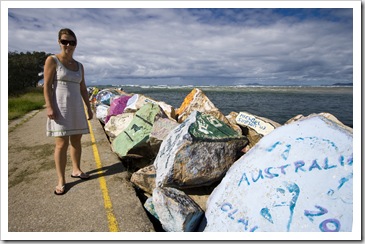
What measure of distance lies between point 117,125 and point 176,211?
338cm

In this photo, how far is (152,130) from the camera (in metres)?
3.79

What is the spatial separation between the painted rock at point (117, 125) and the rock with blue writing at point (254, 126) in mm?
2512

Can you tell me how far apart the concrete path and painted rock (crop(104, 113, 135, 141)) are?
0.64m

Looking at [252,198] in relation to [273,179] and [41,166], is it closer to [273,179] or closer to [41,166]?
[273,179]

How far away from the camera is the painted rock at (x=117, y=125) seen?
16.5 feet

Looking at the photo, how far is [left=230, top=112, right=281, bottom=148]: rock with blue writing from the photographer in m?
4.38

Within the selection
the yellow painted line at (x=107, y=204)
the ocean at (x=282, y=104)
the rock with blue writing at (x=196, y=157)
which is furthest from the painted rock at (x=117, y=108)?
the ocean at (x=282, y=104)

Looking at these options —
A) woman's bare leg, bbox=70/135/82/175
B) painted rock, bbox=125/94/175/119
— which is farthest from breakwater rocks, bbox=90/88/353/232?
painted rock, bbox=125/94/175/119

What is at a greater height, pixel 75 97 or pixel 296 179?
pixel 75 97

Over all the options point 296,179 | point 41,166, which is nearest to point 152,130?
point 41,166

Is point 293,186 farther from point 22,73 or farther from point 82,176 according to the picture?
point 22,73

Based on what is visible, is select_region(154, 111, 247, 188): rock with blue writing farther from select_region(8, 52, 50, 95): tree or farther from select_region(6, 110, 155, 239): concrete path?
select_region(8, 52, 50, 95): tree
